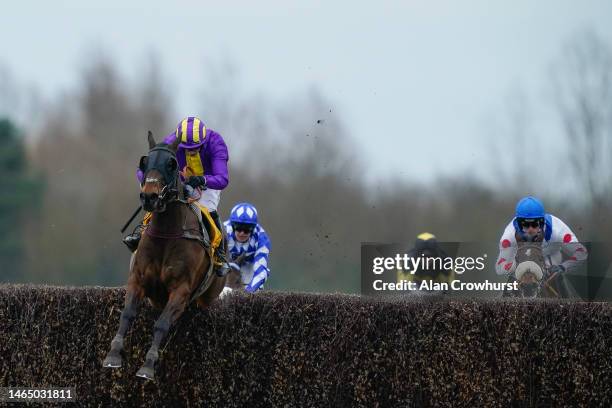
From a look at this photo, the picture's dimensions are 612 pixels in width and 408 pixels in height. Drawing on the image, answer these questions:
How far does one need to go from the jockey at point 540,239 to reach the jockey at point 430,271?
1.92 feet

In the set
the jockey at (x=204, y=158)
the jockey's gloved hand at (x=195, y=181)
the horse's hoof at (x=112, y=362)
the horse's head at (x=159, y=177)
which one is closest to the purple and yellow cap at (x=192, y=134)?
the jockey at (x=204, y=158)

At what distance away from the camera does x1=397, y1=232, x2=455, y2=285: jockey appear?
9500 mm

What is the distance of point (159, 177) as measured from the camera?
8.00 m

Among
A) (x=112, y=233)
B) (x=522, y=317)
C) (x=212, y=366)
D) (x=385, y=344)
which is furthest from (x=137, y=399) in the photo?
(x=112, y=233)

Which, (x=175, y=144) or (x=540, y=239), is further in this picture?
(x=540, y=239)

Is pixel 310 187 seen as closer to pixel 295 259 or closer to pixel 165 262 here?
pixel 295 259

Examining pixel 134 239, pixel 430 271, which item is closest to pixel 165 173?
pixel 134 239

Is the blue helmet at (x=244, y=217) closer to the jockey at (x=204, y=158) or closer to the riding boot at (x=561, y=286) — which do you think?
the jockey at (x=204, y=158)

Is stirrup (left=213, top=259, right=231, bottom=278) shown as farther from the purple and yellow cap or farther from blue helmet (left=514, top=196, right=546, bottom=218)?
blue helmet (left=514, top=196, right=546, bottom=218)

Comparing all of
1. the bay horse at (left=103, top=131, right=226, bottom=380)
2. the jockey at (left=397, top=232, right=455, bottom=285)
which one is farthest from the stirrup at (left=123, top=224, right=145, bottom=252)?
the jockey at (left=397, top=232, right=455, bottom=285)

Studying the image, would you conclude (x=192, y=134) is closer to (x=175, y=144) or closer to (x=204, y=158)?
(x=204, y=158)

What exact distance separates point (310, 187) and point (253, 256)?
41.9 feet

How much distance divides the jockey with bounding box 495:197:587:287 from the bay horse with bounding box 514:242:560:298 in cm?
5

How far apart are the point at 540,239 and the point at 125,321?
4635mm
